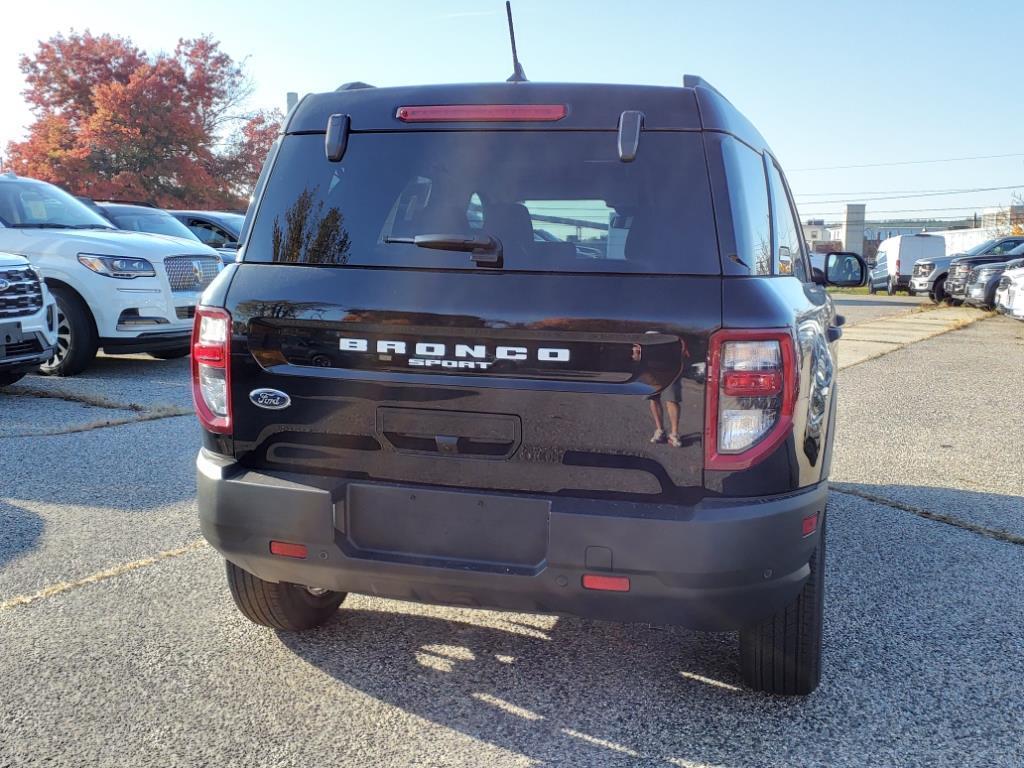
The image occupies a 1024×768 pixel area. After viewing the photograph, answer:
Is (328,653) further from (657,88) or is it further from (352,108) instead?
(657,88)

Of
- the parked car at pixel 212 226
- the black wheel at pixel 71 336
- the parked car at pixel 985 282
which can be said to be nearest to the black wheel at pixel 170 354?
the black wheel at pixel 71 336

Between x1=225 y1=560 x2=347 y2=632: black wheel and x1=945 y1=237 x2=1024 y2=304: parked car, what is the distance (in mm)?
21273

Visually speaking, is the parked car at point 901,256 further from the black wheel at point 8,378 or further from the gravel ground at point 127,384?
the black wheel at point 8,378

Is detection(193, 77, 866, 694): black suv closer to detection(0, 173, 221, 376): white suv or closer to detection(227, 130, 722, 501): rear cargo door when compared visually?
detection(227, 130, 722, 501): rear cargo door

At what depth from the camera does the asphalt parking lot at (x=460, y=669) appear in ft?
8.83

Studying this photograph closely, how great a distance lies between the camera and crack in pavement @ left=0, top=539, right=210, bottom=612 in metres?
3.67

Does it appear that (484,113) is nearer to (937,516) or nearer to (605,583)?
(605,583)

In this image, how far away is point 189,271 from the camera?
973cm

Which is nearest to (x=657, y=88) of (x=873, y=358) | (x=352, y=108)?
(x=352, y=108)

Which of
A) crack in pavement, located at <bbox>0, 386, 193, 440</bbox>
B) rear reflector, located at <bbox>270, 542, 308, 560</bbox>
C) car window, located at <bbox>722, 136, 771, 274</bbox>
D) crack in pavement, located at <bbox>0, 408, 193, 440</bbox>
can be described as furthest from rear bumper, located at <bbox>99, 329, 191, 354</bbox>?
car window, located at <bbox>722, 136, 771, 274</bbox>

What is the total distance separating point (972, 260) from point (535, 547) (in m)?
22.5

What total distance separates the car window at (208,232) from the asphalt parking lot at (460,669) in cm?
945

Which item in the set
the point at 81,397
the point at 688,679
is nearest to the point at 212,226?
the point at 81,397

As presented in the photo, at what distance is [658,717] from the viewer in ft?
9.40
